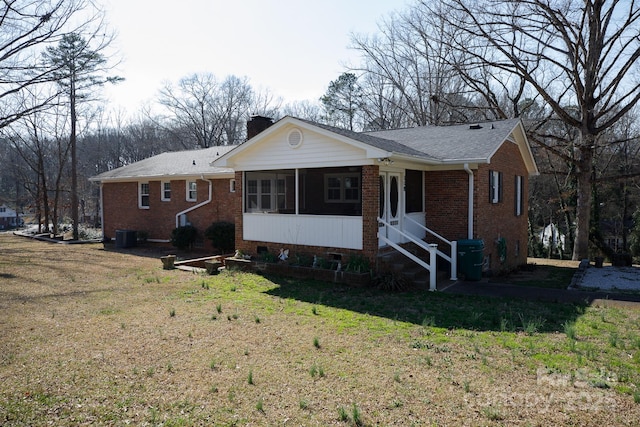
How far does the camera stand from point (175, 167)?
20047 mm

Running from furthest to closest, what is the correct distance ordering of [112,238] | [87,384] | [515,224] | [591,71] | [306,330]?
[112,238]
[591,71]
[515,224]
[306,330]
[87,384]

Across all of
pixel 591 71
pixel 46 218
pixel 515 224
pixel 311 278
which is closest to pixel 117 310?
pixel 311 278

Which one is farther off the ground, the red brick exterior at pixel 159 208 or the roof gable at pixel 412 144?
the roof gable at pixel 412 144

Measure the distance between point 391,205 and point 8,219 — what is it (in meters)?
51.2

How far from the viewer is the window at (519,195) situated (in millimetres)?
16094

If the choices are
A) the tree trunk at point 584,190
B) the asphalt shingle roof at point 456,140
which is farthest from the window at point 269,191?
the tree trunk at point 584,190

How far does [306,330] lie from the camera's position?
7.19 meters

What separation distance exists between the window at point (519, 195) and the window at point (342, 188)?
5.92 metres

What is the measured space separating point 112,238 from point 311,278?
14.3 metres

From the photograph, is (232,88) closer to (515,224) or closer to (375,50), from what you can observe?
(375,50)

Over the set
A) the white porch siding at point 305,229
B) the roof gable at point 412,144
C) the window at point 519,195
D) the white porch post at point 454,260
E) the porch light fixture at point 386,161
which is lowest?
the white porch post at point 454,260

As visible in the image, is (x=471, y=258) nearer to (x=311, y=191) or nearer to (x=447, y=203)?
(x=447, y=203)

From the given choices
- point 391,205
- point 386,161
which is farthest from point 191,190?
point 386,161

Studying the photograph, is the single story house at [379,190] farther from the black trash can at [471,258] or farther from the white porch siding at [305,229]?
the black trash can at [471,258]
